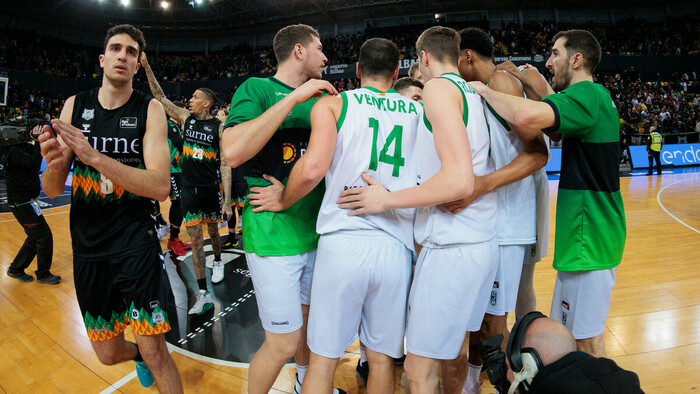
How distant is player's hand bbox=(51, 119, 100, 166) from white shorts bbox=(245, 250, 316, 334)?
3.14 feet

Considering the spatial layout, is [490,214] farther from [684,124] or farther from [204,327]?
[684,124]

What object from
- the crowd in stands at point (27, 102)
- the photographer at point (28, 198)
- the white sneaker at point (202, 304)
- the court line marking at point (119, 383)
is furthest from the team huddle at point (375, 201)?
the crowd in stands at point (27, 102)

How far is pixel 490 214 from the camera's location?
200cm

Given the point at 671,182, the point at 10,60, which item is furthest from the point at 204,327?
the point at 10,60

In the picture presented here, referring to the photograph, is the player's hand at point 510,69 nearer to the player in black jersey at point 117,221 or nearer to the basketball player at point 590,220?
the basketball player at point 590,220

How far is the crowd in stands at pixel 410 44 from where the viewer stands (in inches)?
896

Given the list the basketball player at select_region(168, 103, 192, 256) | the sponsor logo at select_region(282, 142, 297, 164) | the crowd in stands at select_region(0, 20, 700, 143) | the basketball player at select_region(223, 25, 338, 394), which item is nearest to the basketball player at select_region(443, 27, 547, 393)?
the basketball player at select_region(223, 25, 338, 394)

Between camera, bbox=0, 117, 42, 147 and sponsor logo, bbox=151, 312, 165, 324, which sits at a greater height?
camera, bbox=0, 117, 42, 147

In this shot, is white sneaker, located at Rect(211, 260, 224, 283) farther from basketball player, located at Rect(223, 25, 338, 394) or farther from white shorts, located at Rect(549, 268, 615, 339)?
white shorts, located at Rect(549, 268, 615, 339)

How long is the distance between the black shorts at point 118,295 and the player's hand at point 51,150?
0.62 meters

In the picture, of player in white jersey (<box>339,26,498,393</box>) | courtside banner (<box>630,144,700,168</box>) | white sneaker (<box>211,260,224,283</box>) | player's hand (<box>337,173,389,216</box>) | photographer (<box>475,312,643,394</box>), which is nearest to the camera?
photographer (<box>475,312,643,394</box>)

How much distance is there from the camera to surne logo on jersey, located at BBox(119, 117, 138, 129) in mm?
2316

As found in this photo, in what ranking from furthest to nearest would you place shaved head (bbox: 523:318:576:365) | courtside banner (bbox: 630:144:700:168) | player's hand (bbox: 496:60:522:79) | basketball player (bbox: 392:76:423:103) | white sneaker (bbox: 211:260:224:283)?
courtside banner (bbox: 630:144:700:168)
white sneaker (bbox: 211:260:224:283)
basketball player (bbox: 392:76:423:103)
player's hand (bbox: 496:60:522:79)
shaved head (bbox: 523:318:576:365)

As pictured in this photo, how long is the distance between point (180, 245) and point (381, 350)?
199 inches
